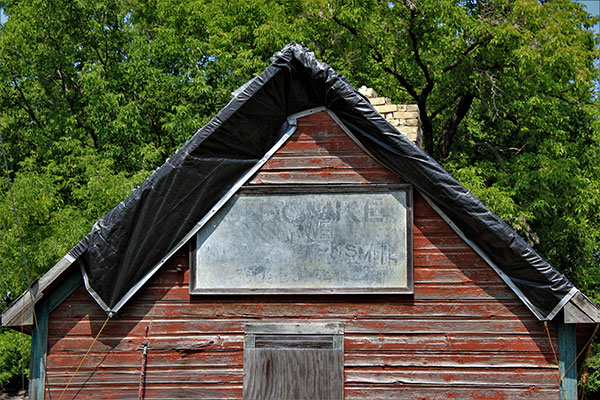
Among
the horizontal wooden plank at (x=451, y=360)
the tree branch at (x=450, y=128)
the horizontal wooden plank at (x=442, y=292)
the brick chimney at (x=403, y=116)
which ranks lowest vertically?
the horizontal wooden plank at (x=451, y=360)

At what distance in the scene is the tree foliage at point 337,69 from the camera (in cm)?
1905

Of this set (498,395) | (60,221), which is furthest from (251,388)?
(60,221)

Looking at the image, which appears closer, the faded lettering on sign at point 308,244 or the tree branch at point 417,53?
the faded lettering on sign at point 308,244

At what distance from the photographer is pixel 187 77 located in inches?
893

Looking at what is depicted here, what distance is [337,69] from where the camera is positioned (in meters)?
21.9

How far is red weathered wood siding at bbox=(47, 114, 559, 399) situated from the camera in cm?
791

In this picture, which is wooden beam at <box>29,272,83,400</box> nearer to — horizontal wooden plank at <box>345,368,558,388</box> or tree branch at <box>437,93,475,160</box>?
horizontal wooden plank at <box>345,368,558,388</box>

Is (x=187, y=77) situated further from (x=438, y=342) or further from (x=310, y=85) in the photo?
(x=438, y=342)

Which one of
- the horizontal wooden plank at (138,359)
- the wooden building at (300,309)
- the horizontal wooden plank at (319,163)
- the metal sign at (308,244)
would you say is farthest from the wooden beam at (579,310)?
the horizontal wooden plank at (138,359)

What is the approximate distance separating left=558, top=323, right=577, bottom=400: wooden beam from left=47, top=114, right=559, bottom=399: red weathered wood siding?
229 mm

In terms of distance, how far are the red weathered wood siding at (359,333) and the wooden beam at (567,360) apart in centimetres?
23

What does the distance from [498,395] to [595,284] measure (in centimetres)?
1624

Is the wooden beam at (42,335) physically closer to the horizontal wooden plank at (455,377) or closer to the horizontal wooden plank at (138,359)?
the horizontal wooden plank at (138,359)

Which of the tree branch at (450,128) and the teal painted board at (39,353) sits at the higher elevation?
the tree branch at (450,128)
